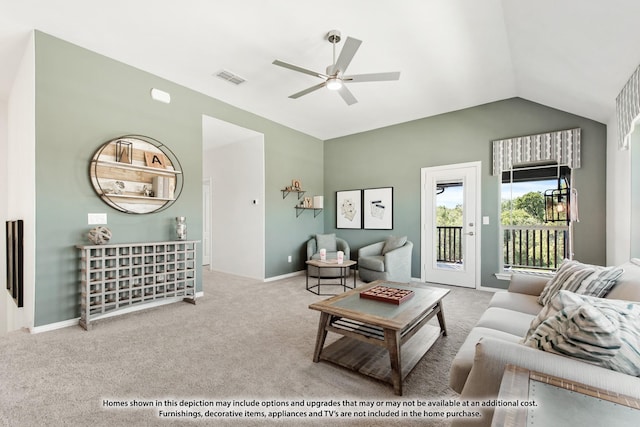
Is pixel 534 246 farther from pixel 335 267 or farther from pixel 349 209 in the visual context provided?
pixel 349 209

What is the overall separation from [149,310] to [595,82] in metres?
Result: 5.42

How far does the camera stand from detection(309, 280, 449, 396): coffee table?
71.0 inches

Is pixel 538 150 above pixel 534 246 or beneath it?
above

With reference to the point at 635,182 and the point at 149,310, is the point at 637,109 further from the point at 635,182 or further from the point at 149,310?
the point at 149,310

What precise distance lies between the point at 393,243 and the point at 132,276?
3.93 m

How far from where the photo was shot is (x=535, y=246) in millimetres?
4172

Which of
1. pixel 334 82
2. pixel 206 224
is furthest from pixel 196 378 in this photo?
pixel 206 224

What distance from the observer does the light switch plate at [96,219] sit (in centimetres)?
306

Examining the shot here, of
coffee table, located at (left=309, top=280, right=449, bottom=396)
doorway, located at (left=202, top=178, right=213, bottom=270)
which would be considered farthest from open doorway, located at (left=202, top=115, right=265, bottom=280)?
coffee table, located at (left=309, top=280, right=449, bottom=396)

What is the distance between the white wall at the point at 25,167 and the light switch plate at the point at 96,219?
434 mm

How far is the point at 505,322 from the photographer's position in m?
1.86

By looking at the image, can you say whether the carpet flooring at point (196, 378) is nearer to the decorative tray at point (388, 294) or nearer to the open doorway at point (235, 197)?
the decorative tray at point (388, 294)

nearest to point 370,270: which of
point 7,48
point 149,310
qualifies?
point 149,310

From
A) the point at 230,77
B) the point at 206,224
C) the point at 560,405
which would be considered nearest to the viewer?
the point at 560,405
